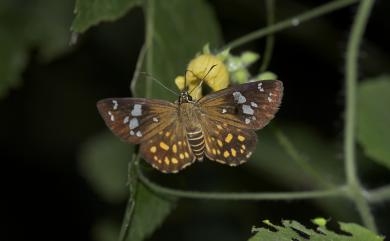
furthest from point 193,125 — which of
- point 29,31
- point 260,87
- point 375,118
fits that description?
point 29,31

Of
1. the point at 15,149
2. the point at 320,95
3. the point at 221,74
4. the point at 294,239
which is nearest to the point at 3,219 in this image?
the point at 15,149

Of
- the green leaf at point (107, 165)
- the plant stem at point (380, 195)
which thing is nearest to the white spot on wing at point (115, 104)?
the plant stem at point (380, 195)

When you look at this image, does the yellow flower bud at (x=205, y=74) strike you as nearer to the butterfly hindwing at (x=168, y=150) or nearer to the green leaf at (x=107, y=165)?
the butterfly hindwing at (x=168, y=150)

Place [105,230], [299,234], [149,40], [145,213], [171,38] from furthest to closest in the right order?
[105,230], [171,38], [149,40], [145,213], [299,234]

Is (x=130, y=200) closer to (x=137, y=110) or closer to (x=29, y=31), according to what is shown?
(x=137, y=110)

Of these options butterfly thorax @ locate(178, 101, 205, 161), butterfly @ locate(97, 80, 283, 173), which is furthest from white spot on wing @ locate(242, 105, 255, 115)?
butterfly thorax @ locate(178, 101, 205, 161)
